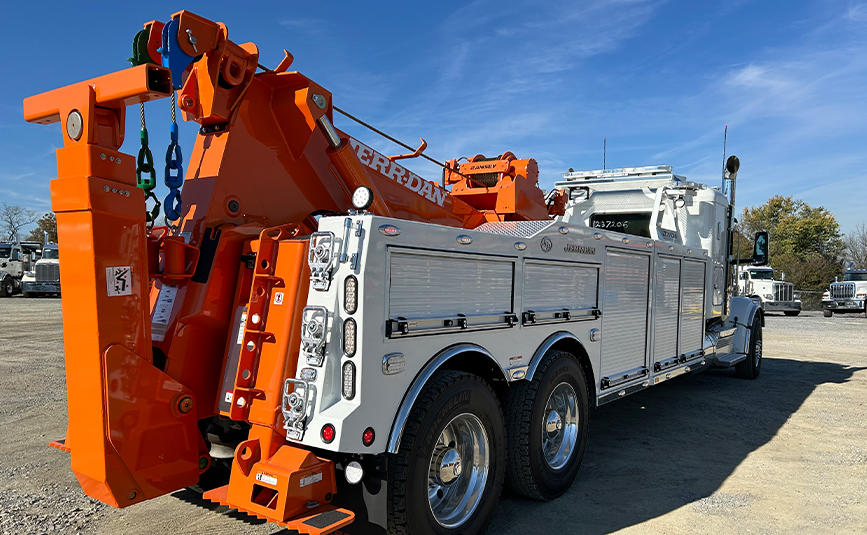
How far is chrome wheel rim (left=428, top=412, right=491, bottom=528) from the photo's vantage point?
3281mm

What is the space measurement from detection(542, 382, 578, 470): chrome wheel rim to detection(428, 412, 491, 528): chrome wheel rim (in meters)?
0.90

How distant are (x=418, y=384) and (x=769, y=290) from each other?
27.6 meters

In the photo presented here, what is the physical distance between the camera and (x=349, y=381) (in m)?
2.77

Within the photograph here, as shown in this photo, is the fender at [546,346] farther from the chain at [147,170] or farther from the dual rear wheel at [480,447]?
the chain at [147,170]

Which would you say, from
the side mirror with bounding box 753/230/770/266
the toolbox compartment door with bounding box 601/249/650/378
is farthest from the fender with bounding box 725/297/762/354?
the toolbox compartment door with bounding box 601/249/650/378

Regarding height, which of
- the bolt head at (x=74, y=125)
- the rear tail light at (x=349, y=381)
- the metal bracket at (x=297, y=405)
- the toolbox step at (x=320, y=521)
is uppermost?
the bolt head at (x=74, y=125)

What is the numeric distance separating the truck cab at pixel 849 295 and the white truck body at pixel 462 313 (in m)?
24.7

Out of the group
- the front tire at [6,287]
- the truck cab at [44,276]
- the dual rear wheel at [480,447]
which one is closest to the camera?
the dual rear wheel at [480,447]

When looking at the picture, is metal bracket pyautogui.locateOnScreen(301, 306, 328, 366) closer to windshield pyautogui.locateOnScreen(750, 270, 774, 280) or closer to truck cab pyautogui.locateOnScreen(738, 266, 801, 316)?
truck cab pyautogui.locateOnScreen(738, 266, 801, 316)

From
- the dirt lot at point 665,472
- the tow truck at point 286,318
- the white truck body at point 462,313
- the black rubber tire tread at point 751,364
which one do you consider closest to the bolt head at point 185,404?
the tow truck at point 286,318

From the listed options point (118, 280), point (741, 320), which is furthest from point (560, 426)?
point (741, 320)

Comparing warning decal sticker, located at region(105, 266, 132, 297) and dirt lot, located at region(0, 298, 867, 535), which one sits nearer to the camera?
warning decal sticker, located at region(105, 266, 132, 297)

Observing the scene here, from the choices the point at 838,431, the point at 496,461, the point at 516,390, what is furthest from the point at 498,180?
→ the point at 838,431

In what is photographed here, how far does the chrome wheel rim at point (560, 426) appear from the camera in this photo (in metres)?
4.34
